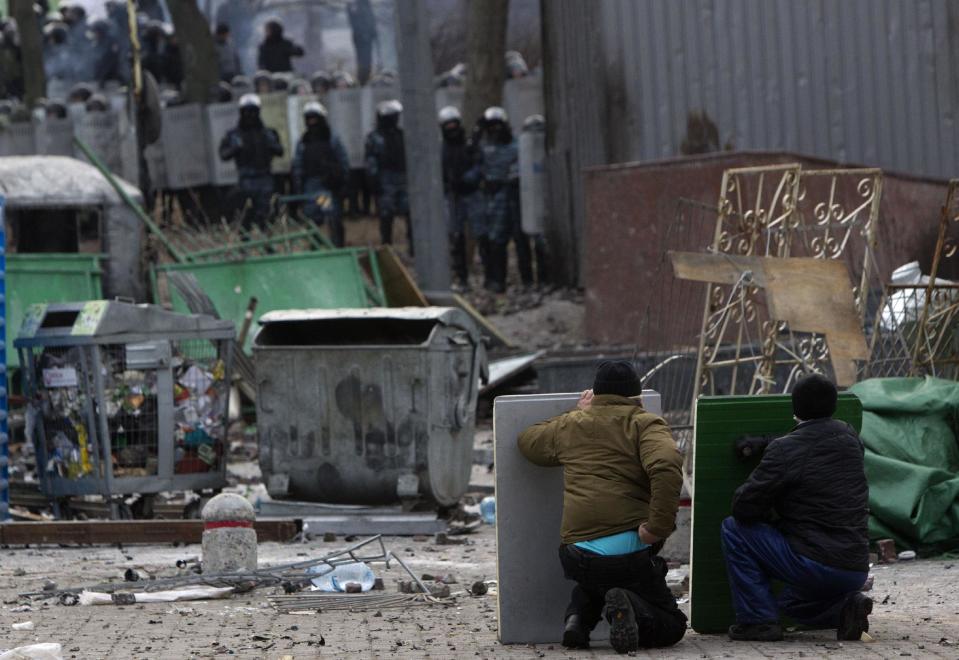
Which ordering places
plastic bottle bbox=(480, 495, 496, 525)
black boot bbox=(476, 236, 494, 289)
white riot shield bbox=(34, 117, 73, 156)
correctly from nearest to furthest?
plastic bottle bbox=(480, 495, 496, 525) < black boot bbox=(476, 236, 494, 289) < white riot shield bbox=(34, 117, 73, 156)

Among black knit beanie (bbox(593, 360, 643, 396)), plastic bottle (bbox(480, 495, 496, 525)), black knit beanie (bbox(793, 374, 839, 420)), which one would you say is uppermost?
black knit beanie (bbox(593, 360, 643, 396))

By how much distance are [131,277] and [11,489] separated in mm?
5834

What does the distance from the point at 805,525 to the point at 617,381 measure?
894mm

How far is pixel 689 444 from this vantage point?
10898 mm

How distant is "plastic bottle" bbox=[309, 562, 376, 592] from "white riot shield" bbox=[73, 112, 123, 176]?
19.3 meters

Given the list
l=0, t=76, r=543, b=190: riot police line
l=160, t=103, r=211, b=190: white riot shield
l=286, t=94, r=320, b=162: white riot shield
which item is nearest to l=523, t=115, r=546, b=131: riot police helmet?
l=0, t=76, r=543, b=190: riot police line

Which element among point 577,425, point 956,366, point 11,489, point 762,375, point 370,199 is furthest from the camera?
point 370,199

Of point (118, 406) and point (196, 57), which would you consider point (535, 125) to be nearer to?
point (196, 57)

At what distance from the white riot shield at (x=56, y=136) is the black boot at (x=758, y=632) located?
72.6 ft

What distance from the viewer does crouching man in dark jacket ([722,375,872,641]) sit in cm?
720

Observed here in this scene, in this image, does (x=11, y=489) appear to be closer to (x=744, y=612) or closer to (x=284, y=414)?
(x=284, y=414)

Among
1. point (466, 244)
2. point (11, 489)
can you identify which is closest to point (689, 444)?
point (11, 489)

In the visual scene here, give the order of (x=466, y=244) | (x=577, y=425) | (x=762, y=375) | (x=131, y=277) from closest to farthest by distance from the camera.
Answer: (x=577, y=425) → (x=762, y=375) → (x=131, y=277) → (x=466, y=244)

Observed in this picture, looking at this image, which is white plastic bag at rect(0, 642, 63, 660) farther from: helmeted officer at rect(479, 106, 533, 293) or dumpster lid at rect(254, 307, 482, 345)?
helmeted officer at rect(479, 106, 533, 293)
